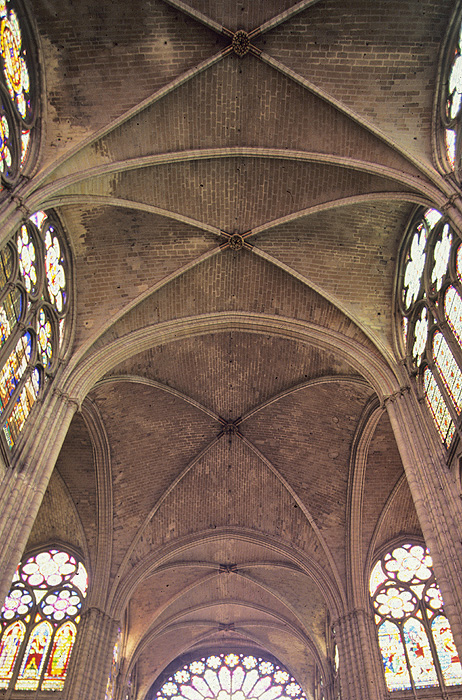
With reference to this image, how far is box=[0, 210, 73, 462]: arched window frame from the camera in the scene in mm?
9859

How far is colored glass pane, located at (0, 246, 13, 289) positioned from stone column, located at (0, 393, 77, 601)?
256 centimetres

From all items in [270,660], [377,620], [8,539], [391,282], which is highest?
[391,282]

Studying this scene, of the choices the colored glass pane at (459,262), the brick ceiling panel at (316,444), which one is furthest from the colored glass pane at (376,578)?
the colored glass pane at (459,262)

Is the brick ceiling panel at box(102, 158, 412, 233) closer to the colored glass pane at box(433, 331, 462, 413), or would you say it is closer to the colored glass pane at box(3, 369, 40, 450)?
the colored glass pane at box(433, 331, 462, 413)

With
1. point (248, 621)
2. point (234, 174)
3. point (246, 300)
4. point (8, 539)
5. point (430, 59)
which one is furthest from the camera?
point (248, 621)

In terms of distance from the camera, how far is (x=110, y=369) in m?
13.8

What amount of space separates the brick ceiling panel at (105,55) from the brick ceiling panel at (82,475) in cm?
815

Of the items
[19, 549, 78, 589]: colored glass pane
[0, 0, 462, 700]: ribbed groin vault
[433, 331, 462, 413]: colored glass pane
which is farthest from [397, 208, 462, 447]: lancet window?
[19, 549, 78, 589]: colored glass pane

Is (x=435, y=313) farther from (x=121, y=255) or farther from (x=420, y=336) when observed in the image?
(x=121, y=255)

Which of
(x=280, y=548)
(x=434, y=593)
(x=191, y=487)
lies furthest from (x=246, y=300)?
(x=434, y=593)

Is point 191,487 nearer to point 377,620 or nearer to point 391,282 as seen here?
point 377,620

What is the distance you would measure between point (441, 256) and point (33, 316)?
7.77 m

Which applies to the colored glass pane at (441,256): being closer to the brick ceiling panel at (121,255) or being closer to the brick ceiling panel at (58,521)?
the brick ceiling panel at (121,255)

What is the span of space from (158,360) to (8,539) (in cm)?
747
